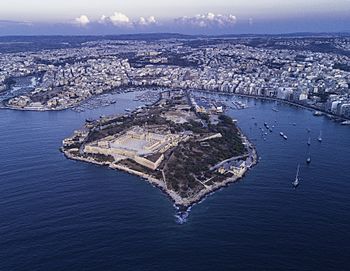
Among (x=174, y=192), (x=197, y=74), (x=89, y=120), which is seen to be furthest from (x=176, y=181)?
(x=197, y=74)

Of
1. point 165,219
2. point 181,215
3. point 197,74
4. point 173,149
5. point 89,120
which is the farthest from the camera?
point 197,74

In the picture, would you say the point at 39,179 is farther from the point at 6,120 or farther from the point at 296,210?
the point at 6,120

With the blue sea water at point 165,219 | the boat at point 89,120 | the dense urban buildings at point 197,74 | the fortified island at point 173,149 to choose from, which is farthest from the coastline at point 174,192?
the dense urban buildings at point 197,74

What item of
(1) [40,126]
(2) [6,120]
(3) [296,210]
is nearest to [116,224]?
(3) [296,210]

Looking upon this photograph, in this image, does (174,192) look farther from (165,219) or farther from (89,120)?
(89,120)

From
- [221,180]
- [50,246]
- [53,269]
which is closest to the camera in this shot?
[53,269]
